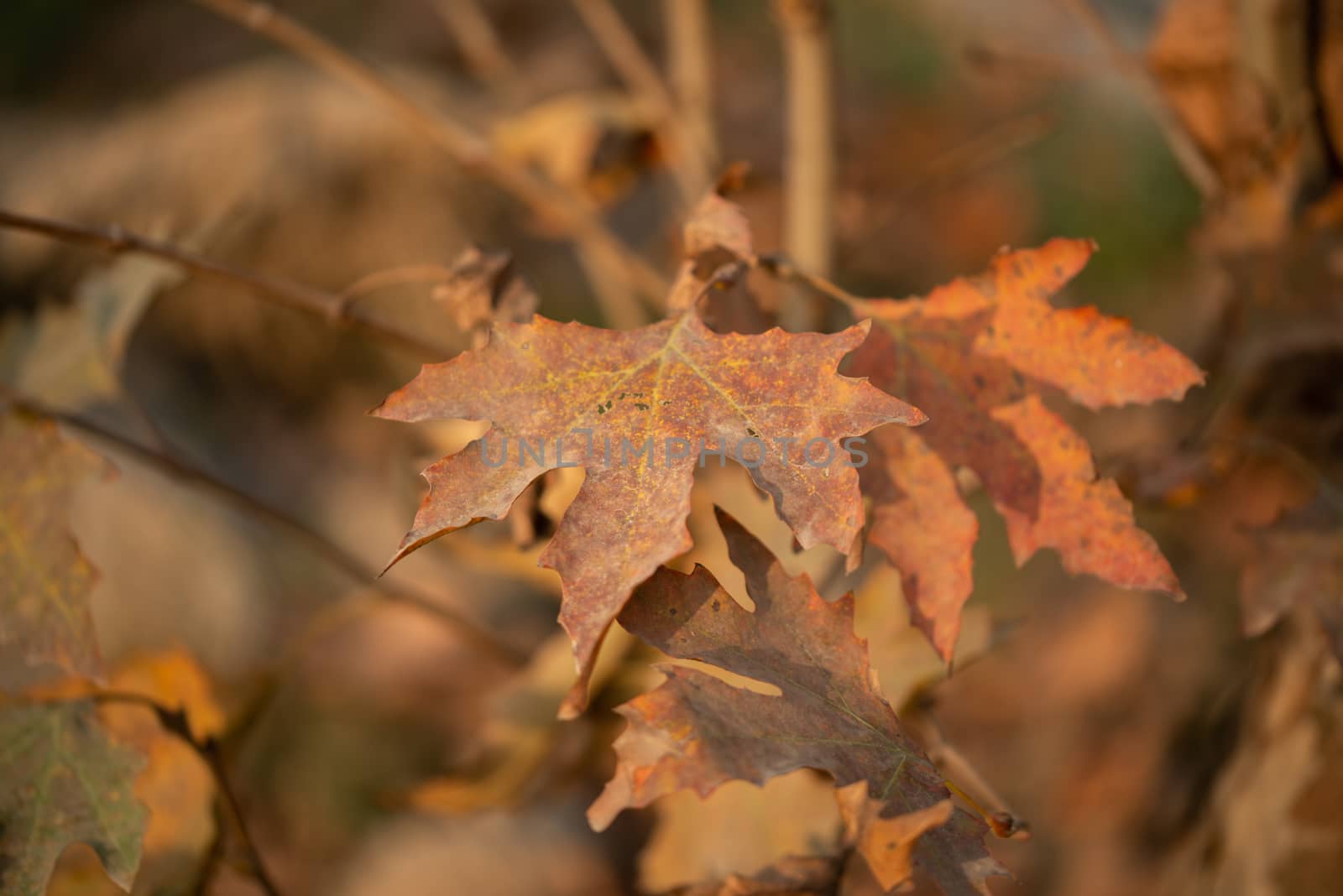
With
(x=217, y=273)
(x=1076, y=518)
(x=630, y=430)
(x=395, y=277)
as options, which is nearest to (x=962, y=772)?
(x=1076, y=518)

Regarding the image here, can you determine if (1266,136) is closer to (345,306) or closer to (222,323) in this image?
(345,306)

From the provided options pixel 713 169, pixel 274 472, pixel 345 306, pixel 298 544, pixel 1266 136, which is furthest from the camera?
pixel 274 472

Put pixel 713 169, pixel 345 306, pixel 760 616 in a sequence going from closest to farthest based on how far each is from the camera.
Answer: pixel 760 616 < pixel 345 306 < pixel 713 169

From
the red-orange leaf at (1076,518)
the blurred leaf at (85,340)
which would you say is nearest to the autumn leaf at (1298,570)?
the red-orange leaf at (1076,518)

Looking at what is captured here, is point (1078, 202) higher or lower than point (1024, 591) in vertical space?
higher

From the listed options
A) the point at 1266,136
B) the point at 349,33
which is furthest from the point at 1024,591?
the point at 349,33

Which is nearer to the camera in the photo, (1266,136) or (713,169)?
(1266,136)

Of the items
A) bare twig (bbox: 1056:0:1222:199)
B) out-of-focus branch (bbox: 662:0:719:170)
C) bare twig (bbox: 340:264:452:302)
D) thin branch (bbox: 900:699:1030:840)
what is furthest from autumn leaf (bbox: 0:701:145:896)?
bare twig (bbox: 1056:0:1222:199)
